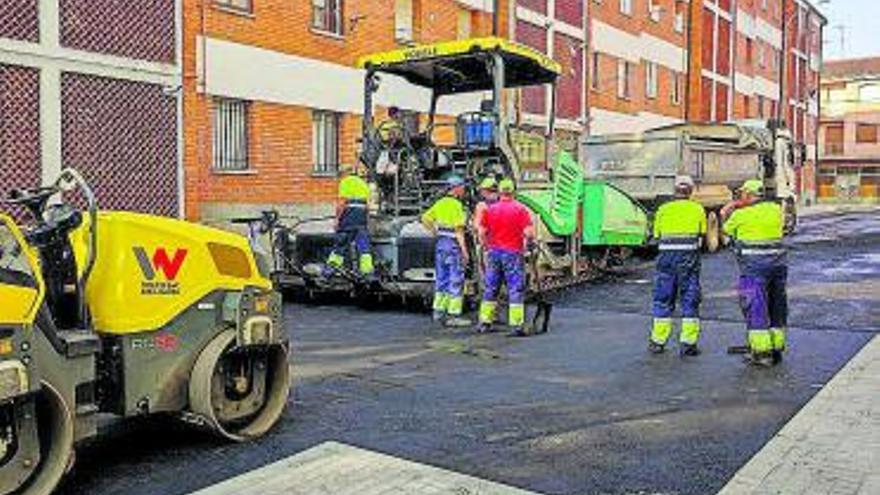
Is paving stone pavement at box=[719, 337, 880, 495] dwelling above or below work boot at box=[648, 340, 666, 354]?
below

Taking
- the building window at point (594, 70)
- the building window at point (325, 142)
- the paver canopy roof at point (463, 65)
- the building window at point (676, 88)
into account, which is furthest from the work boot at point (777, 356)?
the building window at point (676, 88)

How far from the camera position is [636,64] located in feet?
112

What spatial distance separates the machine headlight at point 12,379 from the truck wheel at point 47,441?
0.72 ft

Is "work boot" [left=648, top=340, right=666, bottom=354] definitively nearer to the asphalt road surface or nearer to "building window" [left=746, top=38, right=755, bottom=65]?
the asphalt road surface

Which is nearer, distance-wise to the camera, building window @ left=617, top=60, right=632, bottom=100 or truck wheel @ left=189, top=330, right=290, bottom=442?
truck wheel @ left=189, top=330, right=290, bottom=442

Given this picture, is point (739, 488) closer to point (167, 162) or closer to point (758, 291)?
point (758, 291)

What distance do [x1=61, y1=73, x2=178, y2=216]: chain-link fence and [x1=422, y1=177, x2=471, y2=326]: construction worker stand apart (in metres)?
6.58

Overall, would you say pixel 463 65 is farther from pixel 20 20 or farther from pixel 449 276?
pixel 20 20

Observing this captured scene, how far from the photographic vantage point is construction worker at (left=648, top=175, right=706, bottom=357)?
886cm

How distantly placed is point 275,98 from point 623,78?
1855 cm

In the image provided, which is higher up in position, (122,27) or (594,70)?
(594,70)

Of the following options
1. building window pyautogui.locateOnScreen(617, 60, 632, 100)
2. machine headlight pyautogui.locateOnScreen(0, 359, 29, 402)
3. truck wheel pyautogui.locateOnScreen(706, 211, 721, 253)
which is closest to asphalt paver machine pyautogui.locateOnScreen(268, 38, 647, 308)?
machine headlight pyautogui.locateOnScreen(0, 359, 29, 402)

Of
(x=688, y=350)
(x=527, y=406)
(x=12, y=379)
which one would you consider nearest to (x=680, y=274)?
(x=688, y=350)

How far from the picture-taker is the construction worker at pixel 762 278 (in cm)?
839
